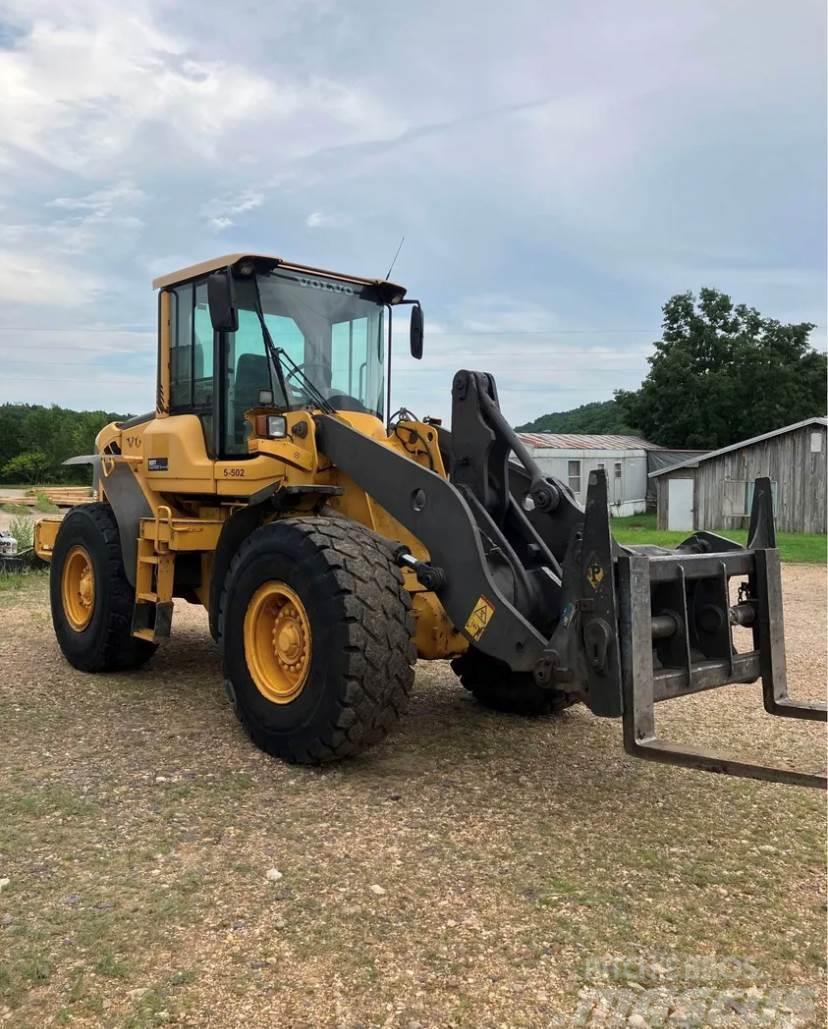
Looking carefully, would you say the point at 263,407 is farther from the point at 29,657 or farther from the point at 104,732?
the point at 29,657

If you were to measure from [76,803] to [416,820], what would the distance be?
1.63m

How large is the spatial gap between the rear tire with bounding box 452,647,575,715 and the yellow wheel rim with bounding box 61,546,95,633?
300cm

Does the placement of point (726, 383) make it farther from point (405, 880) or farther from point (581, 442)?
point (405, 880)

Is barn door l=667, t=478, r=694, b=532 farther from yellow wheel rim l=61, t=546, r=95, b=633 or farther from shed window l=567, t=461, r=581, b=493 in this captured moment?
yellow wheel rim l=61, t=546, r=95, b=633

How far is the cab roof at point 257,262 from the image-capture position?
238 inches

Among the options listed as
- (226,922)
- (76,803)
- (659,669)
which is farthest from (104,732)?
(659,669)

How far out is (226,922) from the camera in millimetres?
3404

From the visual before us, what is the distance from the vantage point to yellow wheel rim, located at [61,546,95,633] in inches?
291

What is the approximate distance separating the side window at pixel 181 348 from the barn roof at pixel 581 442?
24705 mm

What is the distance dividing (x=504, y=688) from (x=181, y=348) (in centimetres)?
334

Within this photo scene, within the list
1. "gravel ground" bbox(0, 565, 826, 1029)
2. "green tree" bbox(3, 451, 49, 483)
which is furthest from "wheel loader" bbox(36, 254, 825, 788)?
"green tree" bbox(3, 451, 49, 483)

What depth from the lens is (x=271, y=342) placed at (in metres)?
6.10

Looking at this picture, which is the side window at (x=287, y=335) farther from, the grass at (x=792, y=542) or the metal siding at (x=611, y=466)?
the metal siding at (x=611, y=466)

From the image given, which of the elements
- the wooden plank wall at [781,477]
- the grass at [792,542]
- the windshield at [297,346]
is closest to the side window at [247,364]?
the windshield at [297,346]
